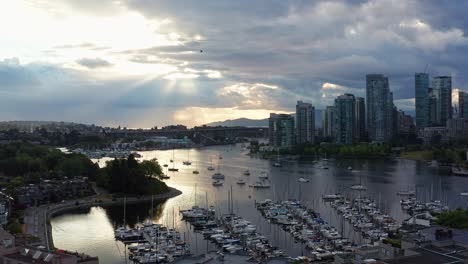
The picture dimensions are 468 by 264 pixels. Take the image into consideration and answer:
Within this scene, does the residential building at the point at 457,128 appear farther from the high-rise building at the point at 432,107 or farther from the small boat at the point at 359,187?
the small boat at the point at 359,187

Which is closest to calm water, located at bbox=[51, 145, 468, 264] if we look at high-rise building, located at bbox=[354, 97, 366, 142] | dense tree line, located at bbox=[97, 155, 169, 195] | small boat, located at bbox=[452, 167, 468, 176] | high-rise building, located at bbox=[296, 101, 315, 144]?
small boat, located at bbox=[452, 167, 468, 176]

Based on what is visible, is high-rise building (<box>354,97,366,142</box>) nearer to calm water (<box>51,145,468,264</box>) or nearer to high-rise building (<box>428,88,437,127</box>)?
high-rise building (<box>428,88,437,127</box>)

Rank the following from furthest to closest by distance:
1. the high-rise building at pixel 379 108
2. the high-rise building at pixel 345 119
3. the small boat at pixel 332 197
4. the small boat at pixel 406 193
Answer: the high-rise building at pixel 379 108 → the high-rise building at pixel 345 119 → the small boat at pixel 406 193 → the small boat at pixel 332 197

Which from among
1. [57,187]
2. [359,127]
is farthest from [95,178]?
[359,127]

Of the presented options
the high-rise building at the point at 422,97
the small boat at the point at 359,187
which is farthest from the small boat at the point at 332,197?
the high-rise building at the point at 422,97

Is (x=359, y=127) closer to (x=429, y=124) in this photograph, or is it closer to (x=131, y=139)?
(x=429, y=124)

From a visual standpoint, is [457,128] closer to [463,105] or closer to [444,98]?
[444,98]

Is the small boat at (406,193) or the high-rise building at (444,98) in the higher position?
the high-rise building at (444,98)
